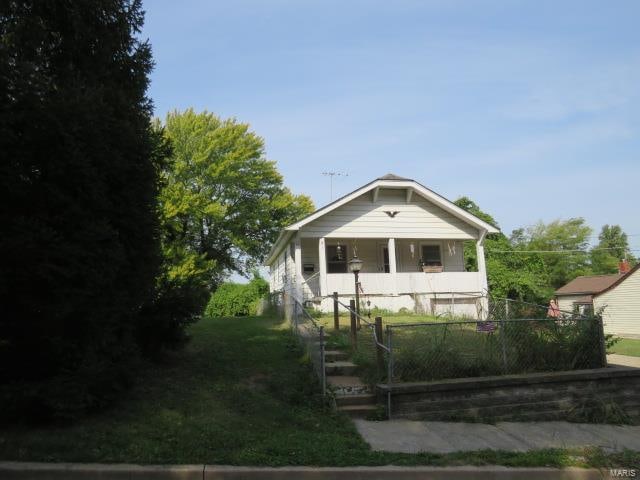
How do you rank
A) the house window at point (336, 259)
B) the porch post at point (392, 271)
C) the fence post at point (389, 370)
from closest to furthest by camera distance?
the fence post at point (389, 370) < the porch post at point (392, 271) < the house window at point (336, 259)

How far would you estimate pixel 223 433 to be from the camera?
5.80m

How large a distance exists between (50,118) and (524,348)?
748 cm

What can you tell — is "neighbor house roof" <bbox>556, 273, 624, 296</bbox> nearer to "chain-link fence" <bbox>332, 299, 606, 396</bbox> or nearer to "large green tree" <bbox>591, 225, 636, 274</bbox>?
"large green tree" <bbox>591, 225, 636, 274</bbox>

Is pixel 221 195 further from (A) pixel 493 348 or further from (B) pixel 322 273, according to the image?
(A) pixel 493 348

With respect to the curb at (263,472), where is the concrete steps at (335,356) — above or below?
above

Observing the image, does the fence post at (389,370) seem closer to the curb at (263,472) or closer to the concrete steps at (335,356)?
the curb at (263,472)

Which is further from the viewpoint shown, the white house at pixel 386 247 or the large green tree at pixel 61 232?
the white house at pixel 386 247

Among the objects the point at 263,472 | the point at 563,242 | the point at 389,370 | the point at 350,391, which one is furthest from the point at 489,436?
the point at 563,242

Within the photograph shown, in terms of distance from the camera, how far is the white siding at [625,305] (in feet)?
108

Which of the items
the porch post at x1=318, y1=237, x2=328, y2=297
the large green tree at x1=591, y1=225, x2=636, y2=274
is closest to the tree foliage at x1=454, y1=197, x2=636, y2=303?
the large green tree at x1=591, y1=225, x2=636, y2=274

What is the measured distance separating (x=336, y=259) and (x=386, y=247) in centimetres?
231

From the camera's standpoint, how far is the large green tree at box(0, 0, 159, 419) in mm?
5488

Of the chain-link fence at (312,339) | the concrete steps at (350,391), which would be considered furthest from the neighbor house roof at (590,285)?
the concrete steps at (350,391)

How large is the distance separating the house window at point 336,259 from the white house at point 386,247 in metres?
0.04
